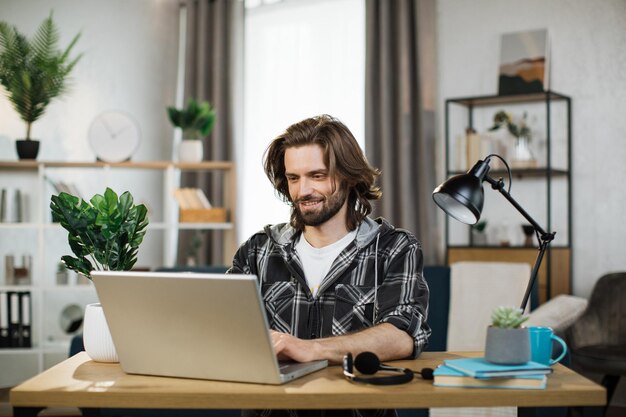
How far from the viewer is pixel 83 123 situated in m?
5.46

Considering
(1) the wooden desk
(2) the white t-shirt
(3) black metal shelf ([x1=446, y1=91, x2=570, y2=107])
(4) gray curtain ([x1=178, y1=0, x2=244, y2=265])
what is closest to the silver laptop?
(1) the wooden desk

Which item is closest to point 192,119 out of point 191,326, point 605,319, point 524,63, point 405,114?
point 405,114

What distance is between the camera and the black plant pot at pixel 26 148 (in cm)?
482

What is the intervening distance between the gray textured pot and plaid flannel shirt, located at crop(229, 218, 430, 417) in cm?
45

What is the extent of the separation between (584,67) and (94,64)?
3063 mm

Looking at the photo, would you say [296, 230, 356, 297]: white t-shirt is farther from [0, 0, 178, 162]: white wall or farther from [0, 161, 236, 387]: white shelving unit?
[0, 0, 178, 162]: white wall

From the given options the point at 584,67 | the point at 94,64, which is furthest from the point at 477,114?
the point at 94,64

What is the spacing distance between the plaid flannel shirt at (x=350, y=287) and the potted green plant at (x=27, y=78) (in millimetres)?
2937

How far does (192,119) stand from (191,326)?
11.8ft

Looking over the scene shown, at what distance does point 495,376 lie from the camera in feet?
5.12

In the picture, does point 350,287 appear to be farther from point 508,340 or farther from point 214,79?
point 214,79

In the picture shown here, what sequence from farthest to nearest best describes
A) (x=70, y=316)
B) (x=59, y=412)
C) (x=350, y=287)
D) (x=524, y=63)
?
(x=70, y=316)
(x=524, y=63)
(x=59, y=412)
(x=350, y=287)

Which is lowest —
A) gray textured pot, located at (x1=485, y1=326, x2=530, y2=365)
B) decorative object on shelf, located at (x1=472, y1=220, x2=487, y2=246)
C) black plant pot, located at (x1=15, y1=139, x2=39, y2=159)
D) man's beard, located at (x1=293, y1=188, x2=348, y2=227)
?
gray textured pot, located at (x1=485, y1=326, x2=530, y2=365)

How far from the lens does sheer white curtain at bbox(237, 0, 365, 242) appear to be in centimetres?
550
